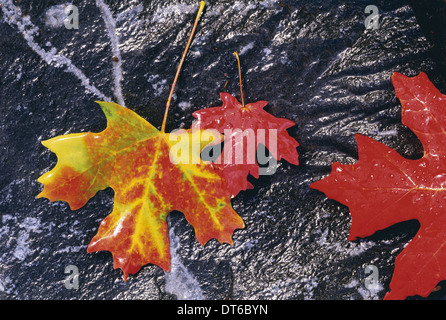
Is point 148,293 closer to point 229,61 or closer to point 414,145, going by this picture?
point 229,61

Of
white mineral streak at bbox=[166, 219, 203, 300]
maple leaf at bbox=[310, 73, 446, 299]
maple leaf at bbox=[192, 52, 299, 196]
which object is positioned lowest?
white mineral streak at bbox=[166, 219, 203, 300]

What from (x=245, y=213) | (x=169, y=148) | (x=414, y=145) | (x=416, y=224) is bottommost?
(x=416, y=224)

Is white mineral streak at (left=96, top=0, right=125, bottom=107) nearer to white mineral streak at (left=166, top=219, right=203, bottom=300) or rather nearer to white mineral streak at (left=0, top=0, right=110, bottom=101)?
white mineral streak at (left=0, top=0, right=110, bottom=101)

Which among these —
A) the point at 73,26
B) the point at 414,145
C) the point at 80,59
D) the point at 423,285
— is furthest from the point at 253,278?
the point at 73,26

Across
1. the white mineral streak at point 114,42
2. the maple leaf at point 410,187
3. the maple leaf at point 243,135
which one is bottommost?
the maple leaf at point 410,187

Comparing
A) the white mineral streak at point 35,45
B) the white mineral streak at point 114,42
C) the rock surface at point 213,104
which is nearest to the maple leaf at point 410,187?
the rock surface at point 213,104

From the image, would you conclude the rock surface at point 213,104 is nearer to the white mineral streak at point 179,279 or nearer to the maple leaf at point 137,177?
the white mineral streak at point 179,279

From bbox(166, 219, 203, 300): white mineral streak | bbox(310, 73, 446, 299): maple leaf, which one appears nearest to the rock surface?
bbox(166, 219, 203, 300): white mineral streak
